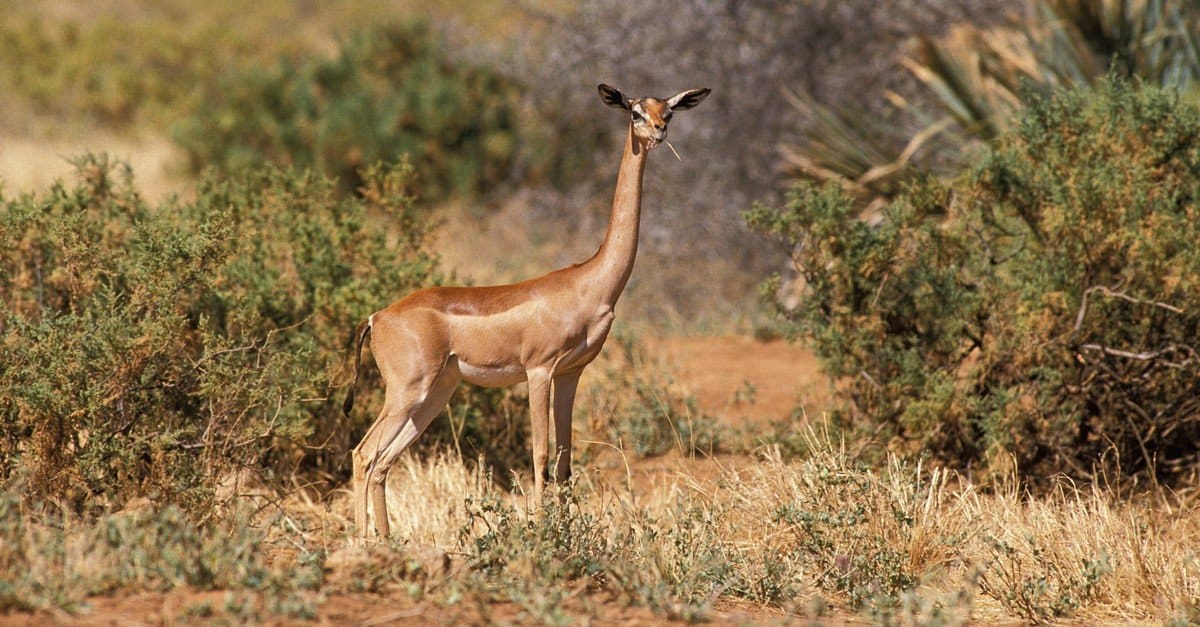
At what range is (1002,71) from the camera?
12281mm

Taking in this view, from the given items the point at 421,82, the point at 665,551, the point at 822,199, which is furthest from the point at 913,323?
the point at 421,82

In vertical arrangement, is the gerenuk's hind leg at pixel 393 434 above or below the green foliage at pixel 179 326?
below

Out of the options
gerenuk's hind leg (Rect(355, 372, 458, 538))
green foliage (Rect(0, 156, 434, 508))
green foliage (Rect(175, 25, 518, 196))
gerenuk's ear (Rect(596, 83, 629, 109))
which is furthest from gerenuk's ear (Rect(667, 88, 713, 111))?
green foliage (Rect(175, 25, 518, 196))

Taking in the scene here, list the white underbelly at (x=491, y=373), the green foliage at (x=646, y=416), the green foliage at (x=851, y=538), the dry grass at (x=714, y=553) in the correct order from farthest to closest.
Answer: the green foliage at (x=646, y=416) < the white underbelly at (x=491, y=373) < the green foliage at (x=851, y=538) < the dry grass at (x=714, y=553)

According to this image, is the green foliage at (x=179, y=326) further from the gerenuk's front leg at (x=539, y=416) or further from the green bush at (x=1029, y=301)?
the green bush at (x=1029, y=301)

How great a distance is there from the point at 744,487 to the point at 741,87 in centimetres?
927

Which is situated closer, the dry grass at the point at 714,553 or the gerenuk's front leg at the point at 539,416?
the dry grass at the point at 714,553

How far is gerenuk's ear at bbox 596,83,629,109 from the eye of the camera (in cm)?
706

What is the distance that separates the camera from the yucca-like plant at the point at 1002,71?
38.0ft

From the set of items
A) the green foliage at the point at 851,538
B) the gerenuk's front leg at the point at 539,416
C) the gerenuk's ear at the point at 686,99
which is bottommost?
the green foliage at the point at 851,538

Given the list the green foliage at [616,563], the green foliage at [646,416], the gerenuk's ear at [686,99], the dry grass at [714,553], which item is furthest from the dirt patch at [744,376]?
the green foliage at [616,563]

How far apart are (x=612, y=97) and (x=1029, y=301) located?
304cm

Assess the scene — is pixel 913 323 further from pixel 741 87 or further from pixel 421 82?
pixel 421 82

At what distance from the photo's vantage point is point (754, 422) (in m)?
10.4
